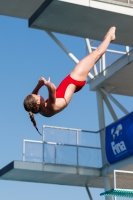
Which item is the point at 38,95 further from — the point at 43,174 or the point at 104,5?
the point at 43,174

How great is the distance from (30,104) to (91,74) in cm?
1289

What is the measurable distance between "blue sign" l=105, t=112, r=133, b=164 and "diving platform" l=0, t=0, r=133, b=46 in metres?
2.78

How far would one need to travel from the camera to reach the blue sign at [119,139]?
19594mm

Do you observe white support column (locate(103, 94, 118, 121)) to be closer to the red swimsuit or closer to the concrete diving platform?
the concrete diving platform

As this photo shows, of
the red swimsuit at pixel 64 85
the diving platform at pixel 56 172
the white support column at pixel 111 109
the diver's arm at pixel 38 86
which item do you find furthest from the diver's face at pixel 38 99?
the white support column at pixel 111 109

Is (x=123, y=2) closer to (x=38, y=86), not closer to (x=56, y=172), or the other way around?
(x=56, y=172)

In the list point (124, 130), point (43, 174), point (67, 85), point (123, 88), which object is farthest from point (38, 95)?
point (123, 88)

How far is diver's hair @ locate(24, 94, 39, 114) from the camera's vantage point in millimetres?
9703

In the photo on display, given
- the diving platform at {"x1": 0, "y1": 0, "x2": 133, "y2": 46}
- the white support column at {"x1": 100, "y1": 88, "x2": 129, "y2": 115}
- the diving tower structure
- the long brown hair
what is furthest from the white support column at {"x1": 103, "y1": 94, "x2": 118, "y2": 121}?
the long brown hair

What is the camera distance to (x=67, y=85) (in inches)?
402

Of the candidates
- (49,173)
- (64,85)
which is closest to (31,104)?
(64,85)

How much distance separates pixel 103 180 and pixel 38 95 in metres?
12.5

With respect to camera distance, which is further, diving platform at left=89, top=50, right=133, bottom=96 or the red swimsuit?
diving platform at left=89, top=50, right=133, bottom=96

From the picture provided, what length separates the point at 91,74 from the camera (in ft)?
73.8
